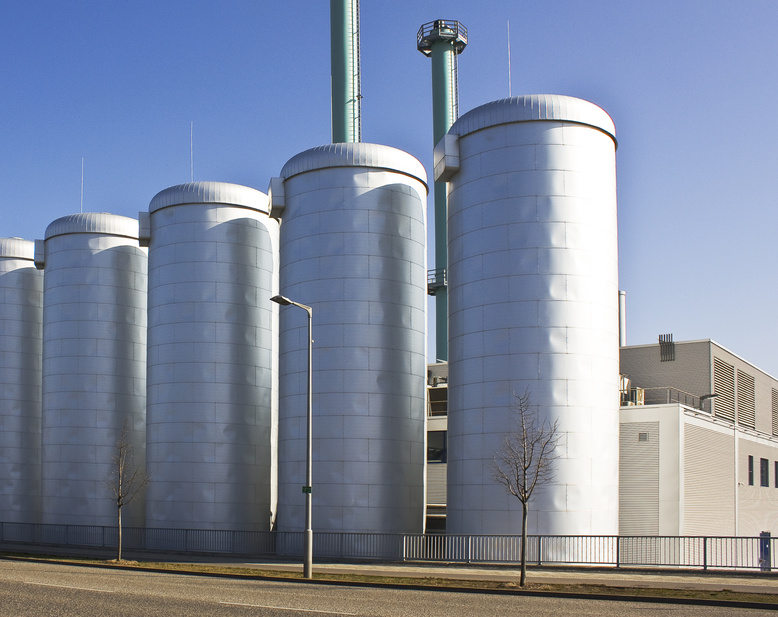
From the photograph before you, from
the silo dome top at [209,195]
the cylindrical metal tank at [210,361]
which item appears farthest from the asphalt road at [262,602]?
the silo dome top at [209,195]

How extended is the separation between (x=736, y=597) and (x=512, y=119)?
2731cm

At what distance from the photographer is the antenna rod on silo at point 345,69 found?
8588 centimetres

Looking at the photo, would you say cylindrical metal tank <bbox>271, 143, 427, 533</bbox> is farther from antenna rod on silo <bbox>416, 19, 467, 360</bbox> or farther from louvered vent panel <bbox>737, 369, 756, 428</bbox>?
antenna rod on silo <bbox>416, 19, 467, 360</bbox>

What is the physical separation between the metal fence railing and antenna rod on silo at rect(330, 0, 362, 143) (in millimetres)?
42225

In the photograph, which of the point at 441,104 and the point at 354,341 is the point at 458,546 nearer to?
the point at 354,341

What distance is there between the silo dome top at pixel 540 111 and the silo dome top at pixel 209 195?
1869 centimetres

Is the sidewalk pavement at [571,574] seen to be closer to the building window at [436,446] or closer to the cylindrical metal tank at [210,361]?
the cylindrical metal tank at [210,361]

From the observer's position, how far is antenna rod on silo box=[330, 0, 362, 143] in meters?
85.9

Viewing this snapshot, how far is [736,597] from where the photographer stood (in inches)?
977

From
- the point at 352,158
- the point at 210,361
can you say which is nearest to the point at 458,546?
the point at 352,158

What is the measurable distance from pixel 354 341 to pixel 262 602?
2712cm

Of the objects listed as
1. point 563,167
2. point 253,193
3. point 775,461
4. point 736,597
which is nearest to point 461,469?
point 563,167

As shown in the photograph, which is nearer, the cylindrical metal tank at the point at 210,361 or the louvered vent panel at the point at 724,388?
the cylindrical metal tank at the point at 210,361

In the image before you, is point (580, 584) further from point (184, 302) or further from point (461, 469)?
point (184, 302)
